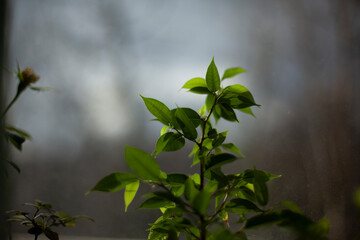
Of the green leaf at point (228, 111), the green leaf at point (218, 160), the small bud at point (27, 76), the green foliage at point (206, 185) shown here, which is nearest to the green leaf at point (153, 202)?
the green foliage at point (206, 185)

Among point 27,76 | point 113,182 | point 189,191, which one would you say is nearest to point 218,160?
point 189,191

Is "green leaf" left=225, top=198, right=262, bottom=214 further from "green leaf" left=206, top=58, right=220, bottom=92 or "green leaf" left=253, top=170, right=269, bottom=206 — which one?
"green leaf" left=206, top=58, right=220, bottom=92

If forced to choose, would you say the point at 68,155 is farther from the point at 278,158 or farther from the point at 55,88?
the point at 278,158

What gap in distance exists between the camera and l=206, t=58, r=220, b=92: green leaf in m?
0.58

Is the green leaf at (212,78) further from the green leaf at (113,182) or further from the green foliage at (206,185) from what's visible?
the green leaf at (113,182)

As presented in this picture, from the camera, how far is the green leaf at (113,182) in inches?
18.6

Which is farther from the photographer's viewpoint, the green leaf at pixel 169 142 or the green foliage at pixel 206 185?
the green leaf at pixel 169 142

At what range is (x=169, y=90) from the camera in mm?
967

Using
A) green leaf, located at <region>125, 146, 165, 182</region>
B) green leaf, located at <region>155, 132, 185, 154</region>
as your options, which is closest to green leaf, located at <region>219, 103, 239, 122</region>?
green leaf, located at <region>155, 132, 185, 154</region>

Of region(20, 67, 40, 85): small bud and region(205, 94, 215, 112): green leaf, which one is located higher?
region(20, 67, 40, 85): small bud

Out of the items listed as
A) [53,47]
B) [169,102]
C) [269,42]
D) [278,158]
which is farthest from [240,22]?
[53,47]

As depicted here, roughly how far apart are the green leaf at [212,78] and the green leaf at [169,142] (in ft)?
0.38

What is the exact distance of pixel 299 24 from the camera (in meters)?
0.99

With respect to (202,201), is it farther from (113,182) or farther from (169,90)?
(169,90)
